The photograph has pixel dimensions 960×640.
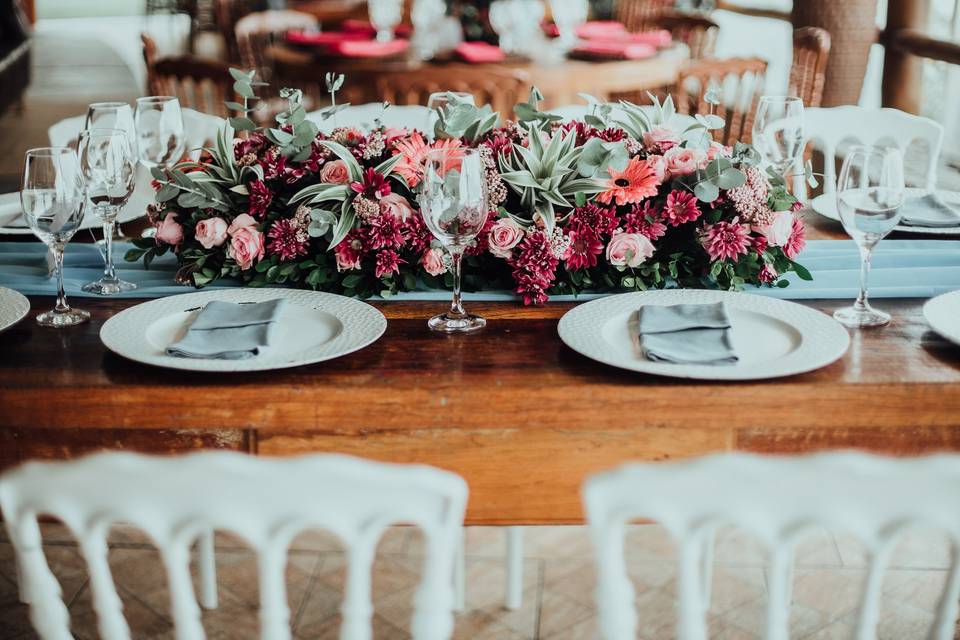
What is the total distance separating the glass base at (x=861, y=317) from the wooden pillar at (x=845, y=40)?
3.08 meters

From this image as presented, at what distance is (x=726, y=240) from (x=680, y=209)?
0.27ft

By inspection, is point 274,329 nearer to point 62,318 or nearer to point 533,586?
point 62,318

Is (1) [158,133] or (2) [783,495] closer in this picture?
(2) [783,495]

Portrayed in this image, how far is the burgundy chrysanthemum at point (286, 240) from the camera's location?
5.16 ft

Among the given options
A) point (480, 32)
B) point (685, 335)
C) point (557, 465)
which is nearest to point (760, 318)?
point (685, 335)

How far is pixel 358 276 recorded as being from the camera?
1.58 m

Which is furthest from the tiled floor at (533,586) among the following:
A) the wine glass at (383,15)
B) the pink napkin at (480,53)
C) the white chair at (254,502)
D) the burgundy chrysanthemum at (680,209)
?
the wine glass at (383,15)

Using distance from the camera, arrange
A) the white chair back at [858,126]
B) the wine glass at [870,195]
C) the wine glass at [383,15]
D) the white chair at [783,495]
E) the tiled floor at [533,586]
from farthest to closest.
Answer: the wine glass at [383,15]
the white chair back at [858,126]
the tiled floor at [533,586]
the wine glass at [870,195]
the white chair at [783,495]

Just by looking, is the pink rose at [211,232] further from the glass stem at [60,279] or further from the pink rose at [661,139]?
the pink rose at [661,139]

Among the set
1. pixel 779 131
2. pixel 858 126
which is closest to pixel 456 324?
pixel 779 131

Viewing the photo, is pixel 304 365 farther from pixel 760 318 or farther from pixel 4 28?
pixel 4 28

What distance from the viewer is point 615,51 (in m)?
3.62

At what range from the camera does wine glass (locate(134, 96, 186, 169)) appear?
6.22 feet

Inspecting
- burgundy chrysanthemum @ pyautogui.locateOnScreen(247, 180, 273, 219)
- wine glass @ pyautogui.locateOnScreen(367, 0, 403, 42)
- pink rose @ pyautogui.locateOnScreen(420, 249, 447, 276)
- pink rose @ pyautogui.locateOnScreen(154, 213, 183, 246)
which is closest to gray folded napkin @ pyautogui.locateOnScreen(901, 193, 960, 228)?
pink rose @ pyautogui.locateOnScreen(420, 249, 447, 276)
